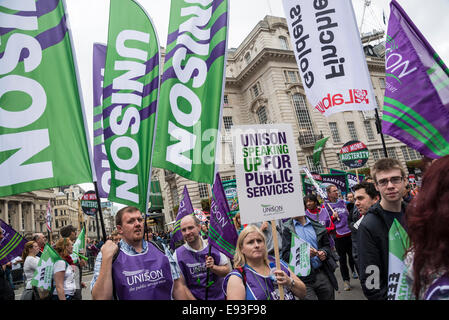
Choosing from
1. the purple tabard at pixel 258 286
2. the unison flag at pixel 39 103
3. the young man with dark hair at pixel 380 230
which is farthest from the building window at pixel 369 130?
the unison flag at pixel 39 103

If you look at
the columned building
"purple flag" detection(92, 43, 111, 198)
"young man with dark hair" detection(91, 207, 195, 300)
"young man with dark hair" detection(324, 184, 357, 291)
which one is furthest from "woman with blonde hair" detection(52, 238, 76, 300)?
the columned building

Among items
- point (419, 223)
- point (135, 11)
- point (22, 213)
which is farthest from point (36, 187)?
point (22, 213)

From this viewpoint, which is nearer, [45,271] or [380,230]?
[380,230]

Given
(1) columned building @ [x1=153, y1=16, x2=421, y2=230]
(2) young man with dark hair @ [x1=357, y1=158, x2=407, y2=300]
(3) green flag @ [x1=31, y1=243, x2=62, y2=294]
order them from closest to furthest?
(2) young man with dark hair @ [x1=357, y1=158, x2=407, y2=300]
(3) green flag @ [x1=31, y1=243, x2=62, y2=294]
(1) columned building @ [x1=153, y1=16, x2=421, y2=230]

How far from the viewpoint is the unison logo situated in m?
2.82

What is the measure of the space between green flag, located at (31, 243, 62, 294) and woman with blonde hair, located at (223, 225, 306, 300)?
3153mm

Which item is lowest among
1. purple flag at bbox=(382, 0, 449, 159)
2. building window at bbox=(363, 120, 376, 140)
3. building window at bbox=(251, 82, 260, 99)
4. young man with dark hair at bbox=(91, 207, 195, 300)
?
young man with dark hair at bbox=(91, 207, 195, 300)

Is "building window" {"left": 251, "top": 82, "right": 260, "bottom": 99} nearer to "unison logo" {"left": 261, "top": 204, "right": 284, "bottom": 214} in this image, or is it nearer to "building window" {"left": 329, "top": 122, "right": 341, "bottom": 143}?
"building window" {"left": 329, "top": 122, "right": 341, "bottom": 143}

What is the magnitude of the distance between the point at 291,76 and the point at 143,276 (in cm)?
3324

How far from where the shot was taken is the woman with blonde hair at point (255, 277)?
2.56m

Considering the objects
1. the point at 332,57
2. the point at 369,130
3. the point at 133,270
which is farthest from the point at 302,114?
the point at 133,270

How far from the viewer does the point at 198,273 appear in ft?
12.1

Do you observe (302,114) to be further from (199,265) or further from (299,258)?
(199,265)
